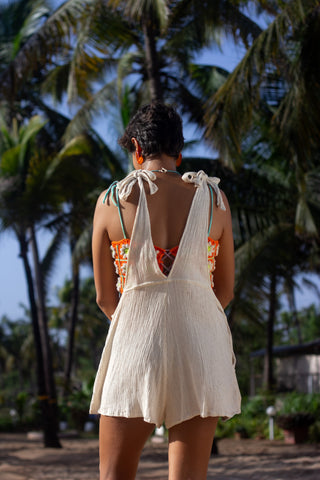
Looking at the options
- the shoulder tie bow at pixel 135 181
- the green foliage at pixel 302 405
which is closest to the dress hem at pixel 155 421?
the shoulder tie bow at pixel 135 181

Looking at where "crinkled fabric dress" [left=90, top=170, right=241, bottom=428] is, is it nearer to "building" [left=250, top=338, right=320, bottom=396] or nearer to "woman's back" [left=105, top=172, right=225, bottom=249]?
"woman's back" [left=105, top=172, right=225, bottom=249]

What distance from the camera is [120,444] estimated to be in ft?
5.94

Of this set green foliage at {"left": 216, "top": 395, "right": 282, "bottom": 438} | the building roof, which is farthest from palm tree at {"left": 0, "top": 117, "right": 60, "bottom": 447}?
the building roof

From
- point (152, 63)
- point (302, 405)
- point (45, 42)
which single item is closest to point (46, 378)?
point (302, 405)

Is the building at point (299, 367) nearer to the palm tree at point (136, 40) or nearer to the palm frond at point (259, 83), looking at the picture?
the palm tree at point (136, 40)

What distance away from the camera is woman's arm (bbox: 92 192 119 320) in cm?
198

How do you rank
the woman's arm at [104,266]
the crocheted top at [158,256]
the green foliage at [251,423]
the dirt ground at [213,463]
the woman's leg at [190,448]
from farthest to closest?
the green foliage at [251,423] < the dirt ground at [213,463] < the woman's arm at [104,266] < the crocheted top at [158,256] < the woman's leg at [190,448]

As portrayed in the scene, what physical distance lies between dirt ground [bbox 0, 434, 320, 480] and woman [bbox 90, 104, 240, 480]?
4.99 m

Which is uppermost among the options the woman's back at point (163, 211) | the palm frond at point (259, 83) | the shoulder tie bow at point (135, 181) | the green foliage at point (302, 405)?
the palm frond at point (259, 83)

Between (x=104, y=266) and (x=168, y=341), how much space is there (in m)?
A: 0.36

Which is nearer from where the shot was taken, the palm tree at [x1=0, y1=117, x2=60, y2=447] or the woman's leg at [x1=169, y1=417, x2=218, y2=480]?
the woman's leg at [x1=169, y1=417, x2=218, y2=480]

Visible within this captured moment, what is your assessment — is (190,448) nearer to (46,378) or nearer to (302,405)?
(302,405)

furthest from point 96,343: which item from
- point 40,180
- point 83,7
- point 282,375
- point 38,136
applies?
point 83,7

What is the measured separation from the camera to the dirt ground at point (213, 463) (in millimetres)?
7184
